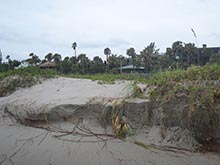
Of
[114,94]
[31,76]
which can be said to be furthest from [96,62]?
[114,94]

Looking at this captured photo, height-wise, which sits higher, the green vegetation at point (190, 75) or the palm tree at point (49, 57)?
the palm tree at point (49, 57)

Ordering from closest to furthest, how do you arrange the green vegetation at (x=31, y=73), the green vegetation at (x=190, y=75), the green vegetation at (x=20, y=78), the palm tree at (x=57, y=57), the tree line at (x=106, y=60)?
the green vegetation at (x=190, y=75)
the green vegetation at (x=20, y=78)
the green vegetation at (x=31, y=73)
the tree line at (x=106, y=60)
the palm tree at (x=57, y=57)

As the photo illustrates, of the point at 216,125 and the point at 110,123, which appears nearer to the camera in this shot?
the point at 216,125

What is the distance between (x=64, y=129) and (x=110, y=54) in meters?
14.8

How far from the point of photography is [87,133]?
4613 millimetres

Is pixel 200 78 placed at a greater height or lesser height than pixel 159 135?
greater

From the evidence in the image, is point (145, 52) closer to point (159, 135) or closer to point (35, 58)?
point (35, 58)

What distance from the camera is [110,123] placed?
15.2 ft

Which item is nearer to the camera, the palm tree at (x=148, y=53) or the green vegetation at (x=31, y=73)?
the green vegetation at (x=31, y=73)

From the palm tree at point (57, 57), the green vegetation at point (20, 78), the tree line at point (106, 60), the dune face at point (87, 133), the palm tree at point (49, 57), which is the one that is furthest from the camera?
the palm tree at point (49, 57)

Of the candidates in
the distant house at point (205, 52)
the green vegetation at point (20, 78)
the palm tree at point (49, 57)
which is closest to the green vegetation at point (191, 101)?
the green vegetation at point (20, 78)

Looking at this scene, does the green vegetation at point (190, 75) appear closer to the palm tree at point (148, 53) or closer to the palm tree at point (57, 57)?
the palm tree at point (148, 53)

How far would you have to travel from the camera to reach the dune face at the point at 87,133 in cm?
403

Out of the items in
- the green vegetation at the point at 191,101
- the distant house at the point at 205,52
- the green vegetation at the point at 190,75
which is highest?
the distant house at the point at 205,52
